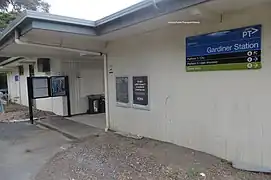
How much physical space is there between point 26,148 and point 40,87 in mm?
3609

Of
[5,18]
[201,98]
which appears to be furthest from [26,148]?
[5,18]

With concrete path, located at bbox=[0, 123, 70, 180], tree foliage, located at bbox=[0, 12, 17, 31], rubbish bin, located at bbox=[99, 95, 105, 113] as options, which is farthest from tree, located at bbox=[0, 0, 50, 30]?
concrete path, located at bbox=[0, 123, 70, 180]

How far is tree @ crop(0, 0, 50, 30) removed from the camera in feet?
54.3

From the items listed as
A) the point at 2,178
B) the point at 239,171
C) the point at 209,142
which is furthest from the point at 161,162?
the point at 2,178

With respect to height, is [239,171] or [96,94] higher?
[96,94]

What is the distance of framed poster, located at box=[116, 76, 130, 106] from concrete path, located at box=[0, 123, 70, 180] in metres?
1.72

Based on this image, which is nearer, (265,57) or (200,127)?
(265,57)

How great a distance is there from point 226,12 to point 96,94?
7888mm

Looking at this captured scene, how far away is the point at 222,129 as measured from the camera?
4.45 meters

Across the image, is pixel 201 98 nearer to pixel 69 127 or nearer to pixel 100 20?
pixel 100 20

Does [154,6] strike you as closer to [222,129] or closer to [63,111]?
[222,129]

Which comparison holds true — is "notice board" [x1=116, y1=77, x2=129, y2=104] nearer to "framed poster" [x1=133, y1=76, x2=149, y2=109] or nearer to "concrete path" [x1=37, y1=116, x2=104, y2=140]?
"framed poster" [x1=133, y1=76, x2=149, y2=109]

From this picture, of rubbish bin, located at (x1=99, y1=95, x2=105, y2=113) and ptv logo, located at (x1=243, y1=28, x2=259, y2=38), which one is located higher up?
ptv logo, located at (x1=243, y1=28, x2=259, y2=38)

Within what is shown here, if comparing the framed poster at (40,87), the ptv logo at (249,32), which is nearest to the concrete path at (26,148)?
the framed poster at (40,87)
